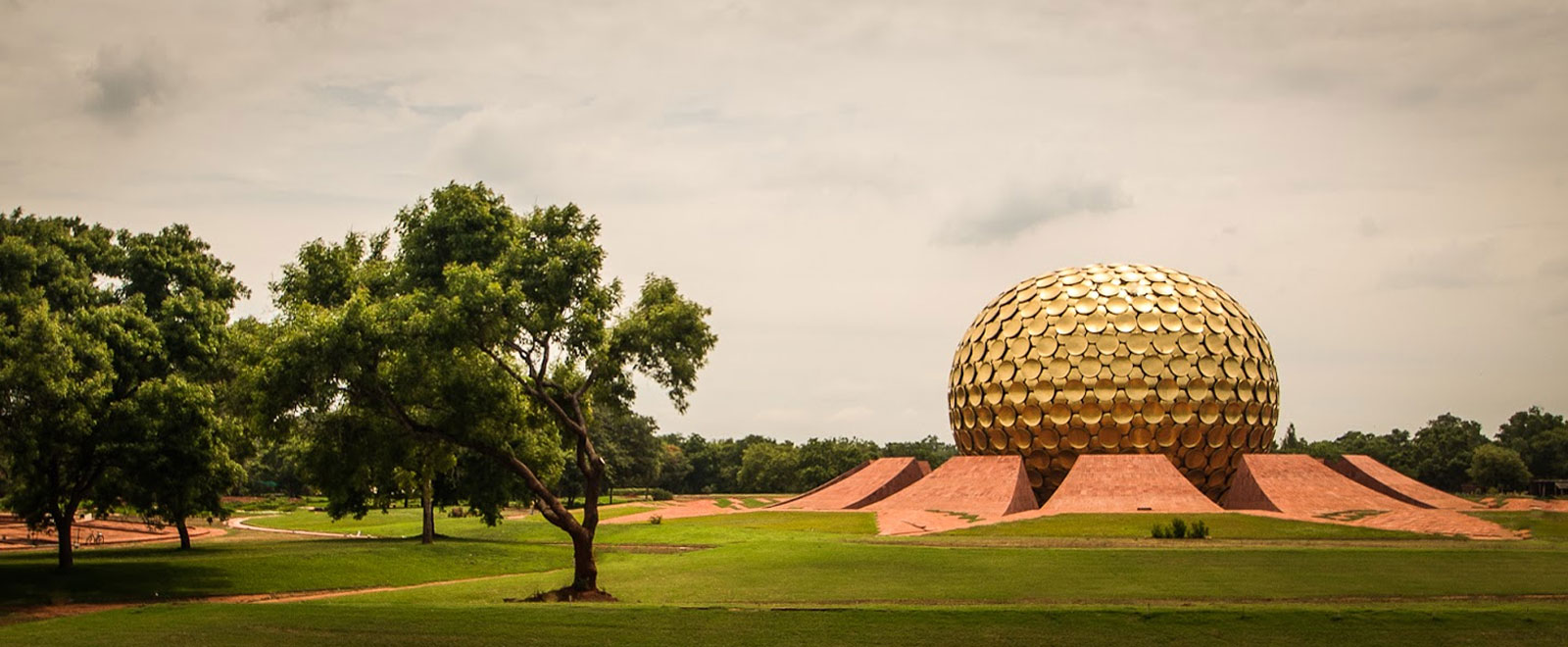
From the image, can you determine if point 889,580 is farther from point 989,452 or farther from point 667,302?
point 989,452

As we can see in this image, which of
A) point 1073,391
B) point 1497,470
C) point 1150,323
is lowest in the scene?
point 1497,470

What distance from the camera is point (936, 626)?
15406 millimetres

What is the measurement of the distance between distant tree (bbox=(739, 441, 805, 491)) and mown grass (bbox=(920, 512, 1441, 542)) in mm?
41331

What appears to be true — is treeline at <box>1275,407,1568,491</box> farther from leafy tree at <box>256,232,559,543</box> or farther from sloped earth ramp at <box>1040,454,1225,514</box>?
leafy tree at <box>256,232,559,543</box>

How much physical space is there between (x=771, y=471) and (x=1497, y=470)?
137ft

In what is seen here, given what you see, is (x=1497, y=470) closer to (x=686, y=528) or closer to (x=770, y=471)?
(x=770, y=471)

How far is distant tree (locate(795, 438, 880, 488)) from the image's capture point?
72.1 metres

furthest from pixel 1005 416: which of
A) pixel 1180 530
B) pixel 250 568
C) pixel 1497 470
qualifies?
pixel 1497 470

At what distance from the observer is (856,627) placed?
1533cm

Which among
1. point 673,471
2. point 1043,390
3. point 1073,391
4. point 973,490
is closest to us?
point 973,490

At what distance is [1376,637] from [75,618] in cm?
1802

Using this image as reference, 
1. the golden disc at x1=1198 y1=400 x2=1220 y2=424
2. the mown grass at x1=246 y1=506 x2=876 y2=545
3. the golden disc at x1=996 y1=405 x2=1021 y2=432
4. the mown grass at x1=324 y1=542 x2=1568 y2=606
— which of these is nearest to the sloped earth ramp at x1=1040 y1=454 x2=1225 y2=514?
the golden disc at x1=1198 y1=400 x2=1220 y2=424

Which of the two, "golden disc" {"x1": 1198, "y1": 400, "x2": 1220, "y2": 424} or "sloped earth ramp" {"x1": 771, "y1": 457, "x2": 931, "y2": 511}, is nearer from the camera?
"golden disc" {"x1": 1198, "y1": 400, "x2": 1220, "y2": 424}

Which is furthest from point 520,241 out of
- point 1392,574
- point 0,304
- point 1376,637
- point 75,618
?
point 1392,574
